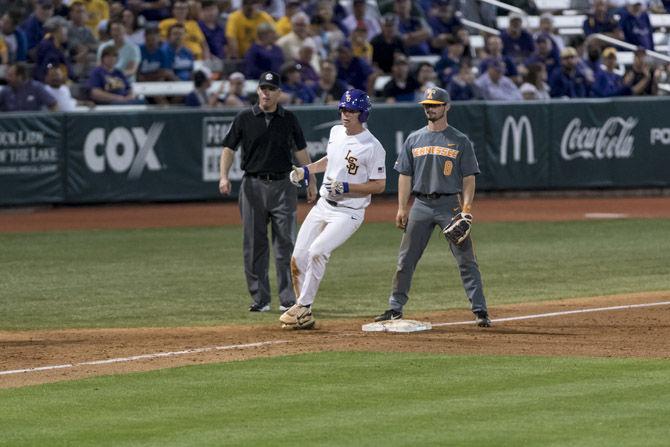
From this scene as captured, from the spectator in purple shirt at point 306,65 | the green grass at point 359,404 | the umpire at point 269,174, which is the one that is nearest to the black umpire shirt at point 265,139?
the umpire at point 269,174

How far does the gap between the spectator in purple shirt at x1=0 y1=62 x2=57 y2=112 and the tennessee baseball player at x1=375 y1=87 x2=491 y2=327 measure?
39.2 ft

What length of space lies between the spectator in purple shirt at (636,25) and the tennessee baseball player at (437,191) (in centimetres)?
2014

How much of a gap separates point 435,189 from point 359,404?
3.67 m

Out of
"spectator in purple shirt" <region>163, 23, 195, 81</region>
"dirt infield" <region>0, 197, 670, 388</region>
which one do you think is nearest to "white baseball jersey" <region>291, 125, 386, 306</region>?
"dirt infield" <region>0, 197, 670, 388</region>

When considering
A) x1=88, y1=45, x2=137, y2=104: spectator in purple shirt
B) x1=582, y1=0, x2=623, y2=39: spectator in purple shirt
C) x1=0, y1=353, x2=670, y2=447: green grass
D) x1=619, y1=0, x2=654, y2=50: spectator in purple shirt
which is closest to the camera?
x1=0, y1=353, x2=670, y2=447: green grass

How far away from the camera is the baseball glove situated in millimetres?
11984

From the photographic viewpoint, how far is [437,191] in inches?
481

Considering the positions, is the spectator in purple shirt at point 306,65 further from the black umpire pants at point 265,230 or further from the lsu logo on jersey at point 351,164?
the lsu logo on jersey at point 351,164

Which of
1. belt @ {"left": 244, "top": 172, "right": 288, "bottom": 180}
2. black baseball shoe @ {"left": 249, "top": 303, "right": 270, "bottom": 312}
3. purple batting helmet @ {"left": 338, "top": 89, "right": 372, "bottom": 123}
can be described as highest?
purple batting helmet @ {"left": 338, "top": 89, "right": 372, "bottom": 123}

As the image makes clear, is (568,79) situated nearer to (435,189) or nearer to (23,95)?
(23,95)

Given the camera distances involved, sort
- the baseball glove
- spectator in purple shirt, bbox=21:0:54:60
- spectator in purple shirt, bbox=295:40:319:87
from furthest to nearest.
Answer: spectator in purple shirt, bbox=295:40:319:87 → spectator in purple shirt, bbox=21:0:54:60 → the baseball glove

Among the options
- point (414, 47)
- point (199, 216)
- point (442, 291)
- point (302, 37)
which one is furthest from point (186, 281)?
point (414, 47)

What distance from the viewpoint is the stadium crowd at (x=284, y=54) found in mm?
24062

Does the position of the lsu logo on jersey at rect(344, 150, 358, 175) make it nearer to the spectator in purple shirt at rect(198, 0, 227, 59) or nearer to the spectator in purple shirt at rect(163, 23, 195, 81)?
the spectator in purple shirt at rect(163, 23, 195, 81)
